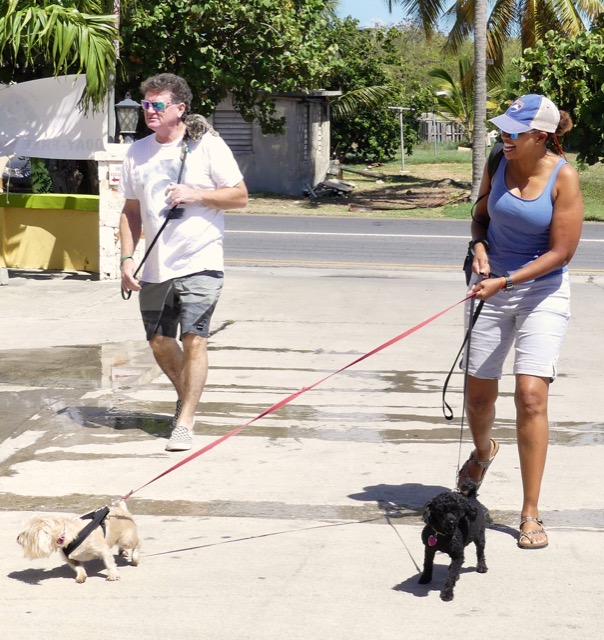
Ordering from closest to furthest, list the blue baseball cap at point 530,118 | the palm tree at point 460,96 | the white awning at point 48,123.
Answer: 1. the blue baseball cap at point 530,118
2. the white awning at point 48,123
3. the palm tree at point 460,96

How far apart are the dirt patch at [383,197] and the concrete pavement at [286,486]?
52.6ft

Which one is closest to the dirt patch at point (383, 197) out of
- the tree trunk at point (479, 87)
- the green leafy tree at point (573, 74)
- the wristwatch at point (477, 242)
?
the tree trunk at point (479, 87)

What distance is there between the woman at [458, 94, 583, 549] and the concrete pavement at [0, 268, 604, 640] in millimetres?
436

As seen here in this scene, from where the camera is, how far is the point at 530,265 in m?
4.46

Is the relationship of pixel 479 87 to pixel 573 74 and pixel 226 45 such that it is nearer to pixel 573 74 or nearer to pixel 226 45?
pixel 573 74

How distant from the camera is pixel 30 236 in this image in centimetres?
1296

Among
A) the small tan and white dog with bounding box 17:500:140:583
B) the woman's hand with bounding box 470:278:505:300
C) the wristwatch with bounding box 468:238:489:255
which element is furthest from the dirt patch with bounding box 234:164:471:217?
the small tan and white dog with bounding box 17:500:140:583

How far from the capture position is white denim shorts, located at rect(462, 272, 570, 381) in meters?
4.48

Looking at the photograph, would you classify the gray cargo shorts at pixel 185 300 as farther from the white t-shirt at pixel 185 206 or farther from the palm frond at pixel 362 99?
the palm frond at pixel 362 99

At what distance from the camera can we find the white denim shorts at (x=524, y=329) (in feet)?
14.7

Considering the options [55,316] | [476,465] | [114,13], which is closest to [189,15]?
[114,13]

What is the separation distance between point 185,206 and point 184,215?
0.05 metres

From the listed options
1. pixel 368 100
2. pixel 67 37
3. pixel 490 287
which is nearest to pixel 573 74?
pixel 368 100

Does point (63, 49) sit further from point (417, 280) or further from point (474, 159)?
point (474, 159)
